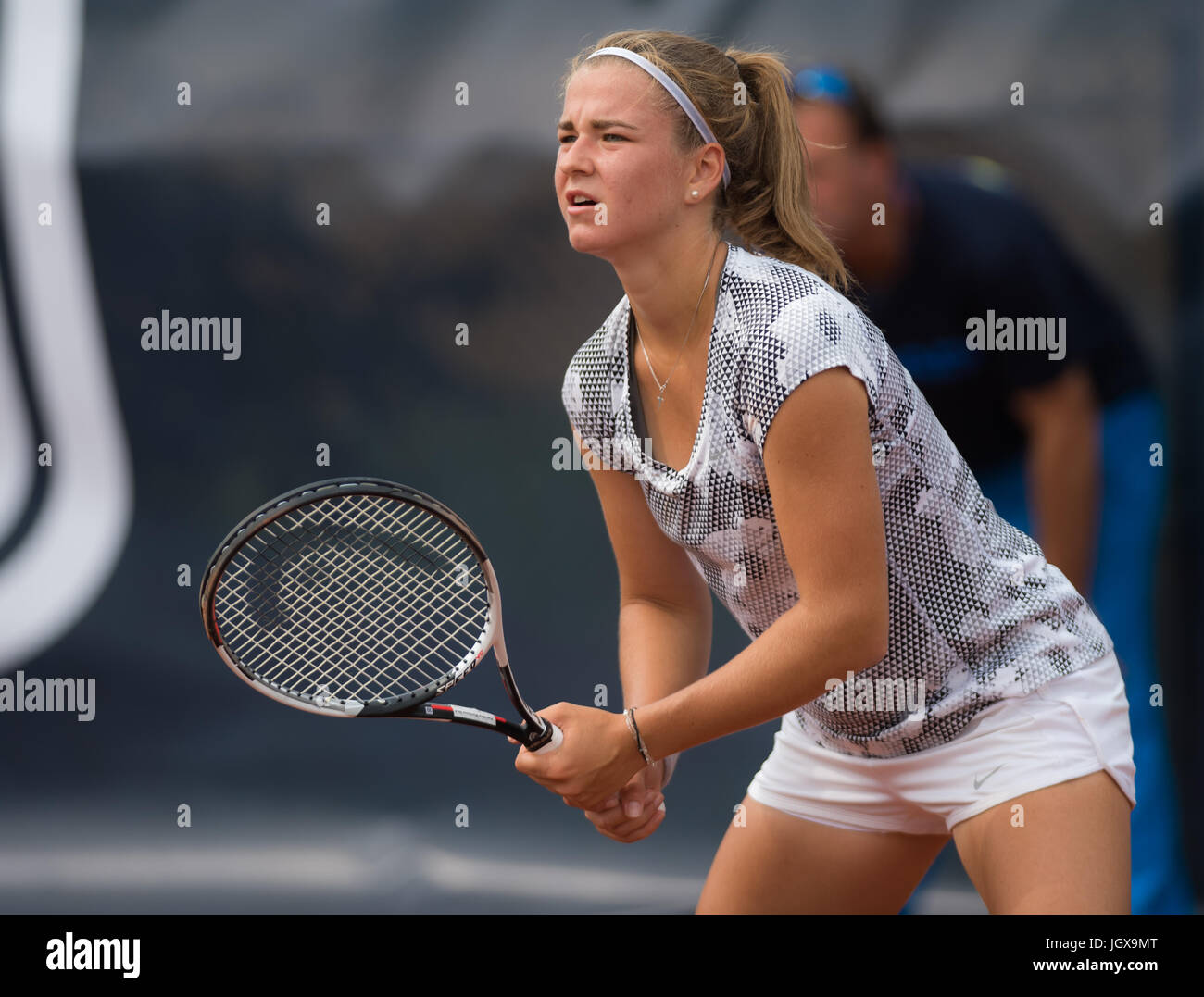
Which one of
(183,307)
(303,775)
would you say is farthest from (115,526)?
(303,775)

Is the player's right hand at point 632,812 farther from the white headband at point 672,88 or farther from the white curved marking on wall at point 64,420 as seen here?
the white curved marking on wall at point 64,420

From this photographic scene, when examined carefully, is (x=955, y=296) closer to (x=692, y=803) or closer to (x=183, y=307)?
(x=692, y=803)

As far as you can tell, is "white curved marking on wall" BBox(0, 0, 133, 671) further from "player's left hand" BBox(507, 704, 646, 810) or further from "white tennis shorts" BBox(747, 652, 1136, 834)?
"white tennis shorts" BBox(747, 652, 1136, 834)

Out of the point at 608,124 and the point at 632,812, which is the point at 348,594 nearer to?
the point at 632,812

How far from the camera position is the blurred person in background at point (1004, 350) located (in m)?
2.95

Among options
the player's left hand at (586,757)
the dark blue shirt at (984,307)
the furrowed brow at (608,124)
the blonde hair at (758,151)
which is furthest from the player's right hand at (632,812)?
the dark blue shirt at (984,307)

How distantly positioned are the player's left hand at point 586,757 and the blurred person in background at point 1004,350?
5.27 feet

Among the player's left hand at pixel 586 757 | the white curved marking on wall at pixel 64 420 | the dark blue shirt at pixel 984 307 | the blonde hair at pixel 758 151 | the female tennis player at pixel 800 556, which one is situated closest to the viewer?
the female tennis player at pixel 800 556

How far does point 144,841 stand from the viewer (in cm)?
320

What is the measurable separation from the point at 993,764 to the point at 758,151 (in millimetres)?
874

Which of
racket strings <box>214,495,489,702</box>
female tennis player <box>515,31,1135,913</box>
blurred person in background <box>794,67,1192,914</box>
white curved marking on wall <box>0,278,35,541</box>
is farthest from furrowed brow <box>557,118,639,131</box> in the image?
white curved marking on wall <box>0,278,35,541</box>

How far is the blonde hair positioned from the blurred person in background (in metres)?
1.21

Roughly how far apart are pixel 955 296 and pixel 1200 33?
0.81m

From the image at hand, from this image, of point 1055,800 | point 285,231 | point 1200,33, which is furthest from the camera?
point 285,231
